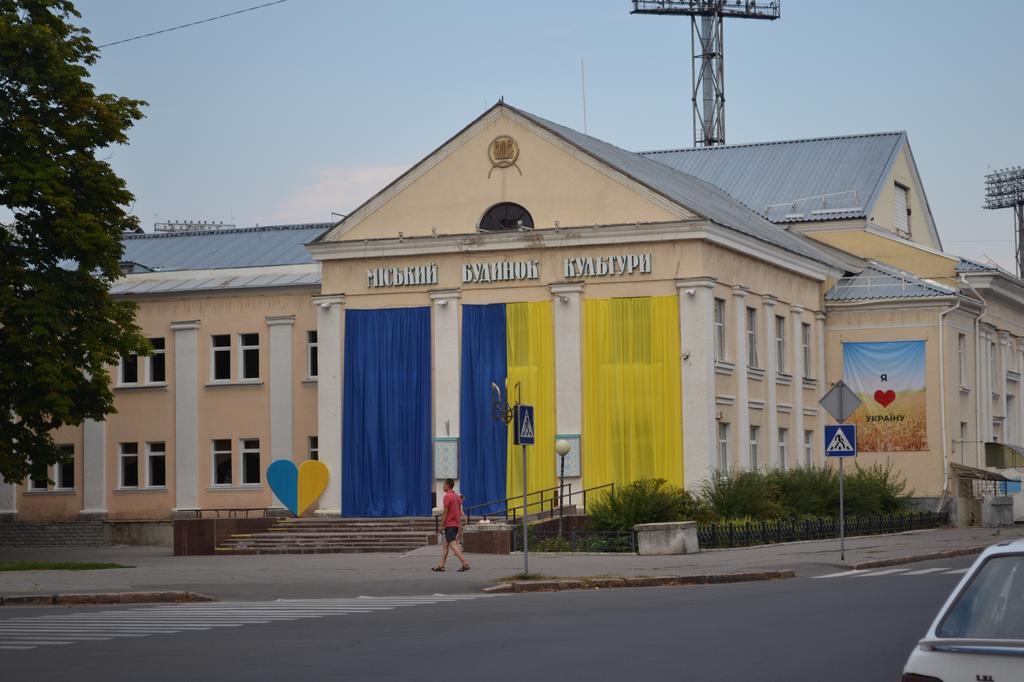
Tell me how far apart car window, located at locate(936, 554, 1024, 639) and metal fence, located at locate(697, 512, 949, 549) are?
2709cm

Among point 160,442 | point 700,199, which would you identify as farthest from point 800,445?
point 160,442

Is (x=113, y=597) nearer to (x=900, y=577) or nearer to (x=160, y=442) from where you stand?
(x=900, y=577)

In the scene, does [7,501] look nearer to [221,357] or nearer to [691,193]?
[221,357]

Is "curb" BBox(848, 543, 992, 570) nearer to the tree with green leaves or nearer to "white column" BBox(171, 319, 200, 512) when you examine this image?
the tree with green leaves

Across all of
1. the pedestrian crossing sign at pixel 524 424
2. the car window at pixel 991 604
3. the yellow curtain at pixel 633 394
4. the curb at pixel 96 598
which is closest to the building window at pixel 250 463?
the yellow curtain at pixel 633 394

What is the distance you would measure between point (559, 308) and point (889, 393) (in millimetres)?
14440

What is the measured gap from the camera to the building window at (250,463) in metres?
53.2

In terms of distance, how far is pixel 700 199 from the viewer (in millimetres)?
50688

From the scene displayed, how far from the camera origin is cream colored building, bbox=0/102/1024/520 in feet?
147

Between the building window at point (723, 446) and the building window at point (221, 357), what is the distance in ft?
57.7

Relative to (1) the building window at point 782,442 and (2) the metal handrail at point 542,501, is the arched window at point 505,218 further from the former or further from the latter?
(1) the building window at point 782,442

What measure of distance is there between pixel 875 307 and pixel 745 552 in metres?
21.7

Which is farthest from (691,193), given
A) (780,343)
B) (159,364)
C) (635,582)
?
(635,582)

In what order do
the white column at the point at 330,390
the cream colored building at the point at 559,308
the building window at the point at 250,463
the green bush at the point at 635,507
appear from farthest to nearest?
the building window at the point at 250,463 < the white column at the point at 330,390 < the cream colored building at the point at 559,308 < the green bush at the point at 635,507
